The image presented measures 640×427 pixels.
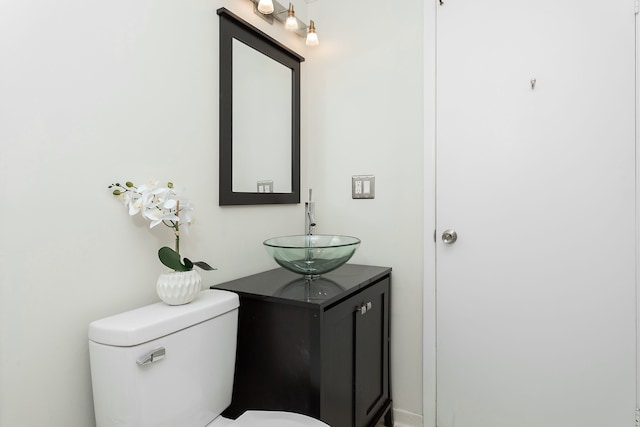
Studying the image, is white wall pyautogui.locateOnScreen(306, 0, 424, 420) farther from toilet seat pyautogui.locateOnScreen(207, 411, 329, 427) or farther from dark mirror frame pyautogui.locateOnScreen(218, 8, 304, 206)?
toilet seat pyautogui.locateOnScreen(207, 411, 329, 427)

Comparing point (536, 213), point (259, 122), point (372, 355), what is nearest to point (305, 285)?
point (372, 355)

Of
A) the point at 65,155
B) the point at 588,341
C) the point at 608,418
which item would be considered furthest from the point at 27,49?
the point at 608,418

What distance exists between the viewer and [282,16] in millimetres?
1836

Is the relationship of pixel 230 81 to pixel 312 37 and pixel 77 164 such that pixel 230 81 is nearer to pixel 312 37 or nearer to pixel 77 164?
pixel 312 37

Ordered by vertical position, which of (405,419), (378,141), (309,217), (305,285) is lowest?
(405,419)

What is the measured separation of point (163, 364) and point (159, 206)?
0.47 meters

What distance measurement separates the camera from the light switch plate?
1.89m

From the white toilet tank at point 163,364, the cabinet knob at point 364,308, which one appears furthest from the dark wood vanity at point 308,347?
the white toilet tank at point 163,364

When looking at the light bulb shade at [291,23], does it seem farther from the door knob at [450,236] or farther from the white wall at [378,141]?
the door knob at [450,236]

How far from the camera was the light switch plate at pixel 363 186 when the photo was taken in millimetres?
1895

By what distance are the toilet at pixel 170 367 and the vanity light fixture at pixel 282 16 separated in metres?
1.22

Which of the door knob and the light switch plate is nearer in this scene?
the door knob

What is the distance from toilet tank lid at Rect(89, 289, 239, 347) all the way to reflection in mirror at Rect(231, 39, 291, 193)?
0.55m

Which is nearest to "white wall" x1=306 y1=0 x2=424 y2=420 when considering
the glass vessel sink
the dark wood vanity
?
the dark wood vanity
